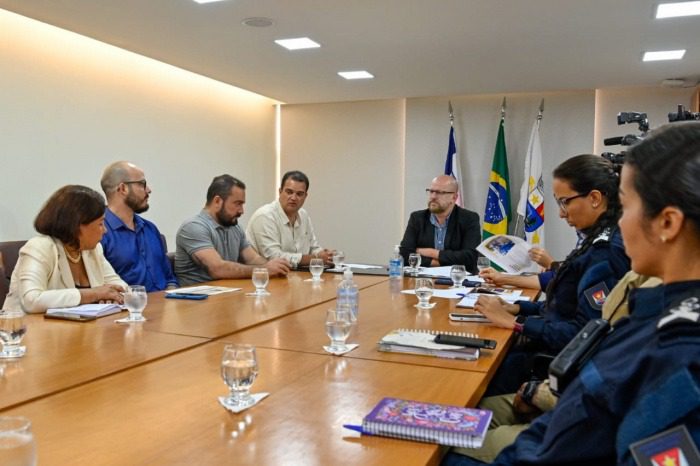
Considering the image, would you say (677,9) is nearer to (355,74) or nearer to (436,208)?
(436,208)

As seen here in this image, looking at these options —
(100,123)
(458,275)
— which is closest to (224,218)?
(458,275)

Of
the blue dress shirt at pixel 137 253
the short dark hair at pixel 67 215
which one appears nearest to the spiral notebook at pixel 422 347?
the short dark hair at pixel 67 215

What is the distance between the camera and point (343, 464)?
1.05 meters

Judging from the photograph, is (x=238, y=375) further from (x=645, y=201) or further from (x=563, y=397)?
(x=645, y=201)

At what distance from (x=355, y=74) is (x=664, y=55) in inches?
110

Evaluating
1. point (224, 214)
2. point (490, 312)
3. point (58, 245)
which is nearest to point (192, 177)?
point (224, 214)

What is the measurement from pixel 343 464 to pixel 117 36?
456 cm

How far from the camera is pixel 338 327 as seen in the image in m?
1.80

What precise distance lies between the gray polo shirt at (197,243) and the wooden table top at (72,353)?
1446mm

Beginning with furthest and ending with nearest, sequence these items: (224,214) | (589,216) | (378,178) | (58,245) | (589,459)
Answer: (378,178)
(224,214)
(58,245)
(589,216)
(589,459)

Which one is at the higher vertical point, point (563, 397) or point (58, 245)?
point (58, 245)

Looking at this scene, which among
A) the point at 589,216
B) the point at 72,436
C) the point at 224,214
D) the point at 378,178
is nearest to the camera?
the point at 72,436

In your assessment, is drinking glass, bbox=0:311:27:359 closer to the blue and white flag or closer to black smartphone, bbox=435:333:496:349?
black smartphone, bbox=435:333:496:349

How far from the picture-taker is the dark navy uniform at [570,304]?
6.40ft
